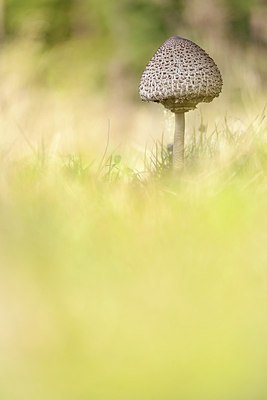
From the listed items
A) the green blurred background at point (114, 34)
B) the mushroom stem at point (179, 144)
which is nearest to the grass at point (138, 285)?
the mushroom stem at point (179, 144)

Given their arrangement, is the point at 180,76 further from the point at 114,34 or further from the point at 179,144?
the point at 114,34

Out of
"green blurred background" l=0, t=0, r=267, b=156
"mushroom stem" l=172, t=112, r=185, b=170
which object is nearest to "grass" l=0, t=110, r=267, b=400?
"mushroom stem" l=172, t=112, r=185, b=170

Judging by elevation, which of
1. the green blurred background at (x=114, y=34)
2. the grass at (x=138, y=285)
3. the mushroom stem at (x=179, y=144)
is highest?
the green blurred background at (x=114, y=34)

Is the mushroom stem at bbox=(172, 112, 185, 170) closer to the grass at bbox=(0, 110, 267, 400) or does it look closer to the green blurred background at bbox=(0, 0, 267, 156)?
the grass at bbox=(0, 110, 267, 400)

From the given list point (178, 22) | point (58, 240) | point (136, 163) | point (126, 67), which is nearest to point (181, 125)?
point (136, 163)

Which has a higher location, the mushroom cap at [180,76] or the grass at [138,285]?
the mushroom cap at [180,76]

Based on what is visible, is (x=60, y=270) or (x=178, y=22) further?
(x=178, y=22)

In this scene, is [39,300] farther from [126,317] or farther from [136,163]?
[136,163]

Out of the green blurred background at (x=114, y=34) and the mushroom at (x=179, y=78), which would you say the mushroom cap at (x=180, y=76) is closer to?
the mushroom at (x=179, y=78)
